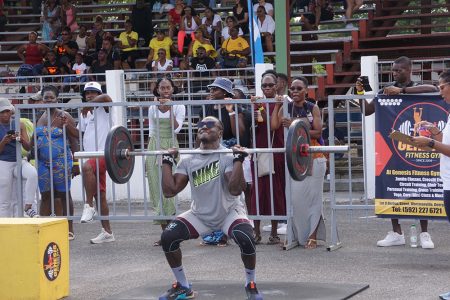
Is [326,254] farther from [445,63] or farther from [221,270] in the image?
[445,63]

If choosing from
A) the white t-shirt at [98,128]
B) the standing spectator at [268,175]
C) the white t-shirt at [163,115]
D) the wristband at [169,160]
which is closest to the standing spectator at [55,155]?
the white t-shirt at [98,128]

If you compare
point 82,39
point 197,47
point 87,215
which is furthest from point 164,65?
point 87,215

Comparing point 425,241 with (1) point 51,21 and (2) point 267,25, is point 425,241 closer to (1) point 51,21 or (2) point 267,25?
(2) point 267,25

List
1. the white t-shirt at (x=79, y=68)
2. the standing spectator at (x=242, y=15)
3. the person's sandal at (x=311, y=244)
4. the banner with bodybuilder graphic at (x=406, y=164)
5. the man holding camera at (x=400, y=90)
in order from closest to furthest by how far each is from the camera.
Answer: the banner with bodybuilder graphic at (x=406, y=164) → the man holding camera at (x=400, y=90) → the person's sandal at (x=311, y=244) → the standing spectator at (x=242, y=15) → the white t-shirt at (x=79, y=68)

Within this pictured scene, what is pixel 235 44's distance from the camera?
19562 mm

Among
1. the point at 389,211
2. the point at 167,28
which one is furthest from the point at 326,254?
the point at 167,28

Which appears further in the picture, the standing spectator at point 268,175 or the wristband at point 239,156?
the standing spectator at point 268,175

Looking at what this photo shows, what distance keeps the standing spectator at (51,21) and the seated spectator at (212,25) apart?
13.9 ft

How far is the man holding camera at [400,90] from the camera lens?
34.4 ft

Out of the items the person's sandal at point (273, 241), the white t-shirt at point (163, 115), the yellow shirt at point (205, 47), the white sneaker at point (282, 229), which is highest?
the yellow shirt at point (205, 47)

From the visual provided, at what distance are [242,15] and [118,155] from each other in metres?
12.3

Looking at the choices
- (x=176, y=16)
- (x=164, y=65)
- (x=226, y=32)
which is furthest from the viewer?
(x=176, y=16)

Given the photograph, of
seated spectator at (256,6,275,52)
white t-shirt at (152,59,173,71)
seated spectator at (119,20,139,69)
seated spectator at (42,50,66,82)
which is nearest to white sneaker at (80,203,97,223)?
white t-shirt at (152,59,173,71)

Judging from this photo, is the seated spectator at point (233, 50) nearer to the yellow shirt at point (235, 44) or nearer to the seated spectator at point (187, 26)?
the yellow shirt at point (235, 44)
